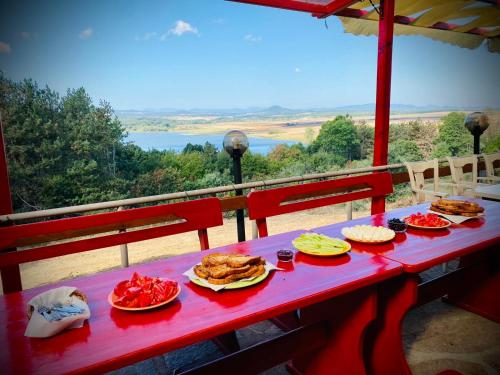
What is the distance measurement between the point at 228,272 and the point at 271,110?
37.4 feet

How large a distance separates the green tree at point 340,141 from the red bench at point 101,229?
25.7 feet

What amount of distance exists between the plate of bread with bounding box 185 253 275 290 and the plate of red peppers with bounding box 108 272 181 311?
114 millimetres

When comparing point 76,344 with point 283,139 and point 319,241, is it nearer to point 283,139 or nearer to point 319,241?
point 319,241

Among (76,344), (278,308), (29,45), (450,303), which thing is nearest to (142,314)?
(76,344)

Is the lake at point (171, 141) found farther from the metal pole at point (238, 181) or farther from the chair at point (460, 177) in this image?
the metal pole at point (238, 181)

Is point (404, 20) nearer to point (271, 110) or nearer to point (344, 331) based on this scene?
point (344, 331)

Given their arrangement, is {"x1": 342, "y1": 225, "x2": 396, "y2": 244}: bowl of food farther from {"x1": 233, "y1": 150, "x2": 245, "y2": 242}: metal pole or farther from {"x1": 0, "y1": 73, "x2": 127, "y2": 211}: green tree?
{"x1": 0, "y1": 73, "x2": 127, "y2": 211}: green tree

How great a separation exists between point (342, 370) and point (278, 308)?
0.77 metres

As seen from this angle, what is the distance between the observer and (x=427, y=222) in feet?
5.59

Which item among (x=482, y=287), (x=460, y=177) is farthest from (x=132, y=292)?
(x=460, y=177)

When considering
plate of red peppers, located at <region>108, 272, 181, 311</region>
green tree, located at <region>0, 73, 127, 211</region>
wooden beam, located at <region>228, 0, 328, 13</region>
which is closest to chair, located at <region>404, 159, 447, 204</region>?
wooden beam, located at <region>228, 0, 328, 13</region>

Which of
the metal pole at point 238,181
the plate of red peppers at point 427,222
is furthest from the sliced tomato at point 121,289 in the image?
the metal pole at point 238,181

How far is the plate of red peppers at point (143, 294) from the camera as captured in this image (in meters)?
0.98

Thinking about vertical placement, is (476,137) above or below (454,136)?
above
